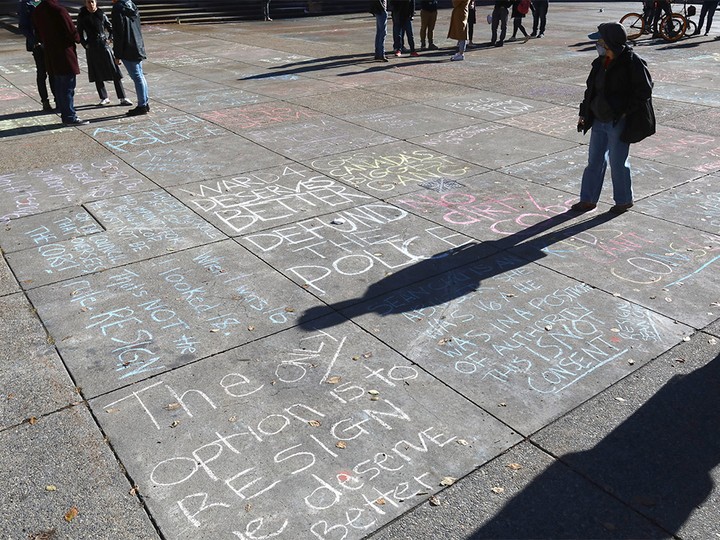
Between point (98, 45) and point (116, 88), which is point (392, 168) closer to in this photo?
point (116, 88)

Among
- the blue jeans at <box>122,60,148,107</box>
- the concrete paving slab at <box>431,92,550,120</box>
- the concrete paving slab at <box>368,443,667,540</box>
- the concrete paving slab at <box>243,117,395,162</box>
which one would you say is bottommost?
the concrete paving slab at <box>368,443,667,540</box>

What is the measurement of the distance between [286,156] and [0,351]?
4.88 m

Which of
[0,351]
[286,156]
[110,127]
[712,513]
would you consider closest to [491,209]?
[286,156]

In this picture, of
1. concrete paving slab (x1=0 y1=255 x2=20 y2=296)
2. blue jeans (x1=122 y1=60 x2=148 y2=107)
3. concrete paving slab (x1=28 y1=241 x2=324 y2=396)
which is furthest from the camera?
blue jeans (x1=122 y1=60 x2=148 y2=107)

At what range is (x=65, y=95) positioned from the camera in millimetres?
10227

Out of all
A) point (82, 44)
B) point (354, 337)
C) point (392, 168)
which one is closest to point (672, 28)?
point (392, 168)

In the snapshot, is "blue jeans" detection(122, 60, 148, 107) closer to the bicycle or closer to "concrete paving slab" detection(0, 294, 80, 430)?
"concrete paving slab" detection(0, 294, 80, 430)

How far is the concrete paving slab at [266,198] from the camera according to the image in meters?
6.80

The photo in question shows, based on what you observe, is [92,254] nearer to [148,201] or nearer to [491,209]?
[148,201]

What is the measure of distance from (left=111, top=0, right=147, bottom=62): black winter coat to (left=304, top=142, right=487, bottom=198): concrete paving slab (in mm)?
4101

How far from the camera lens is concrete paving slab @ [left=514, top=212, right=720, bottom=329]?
5180 mm

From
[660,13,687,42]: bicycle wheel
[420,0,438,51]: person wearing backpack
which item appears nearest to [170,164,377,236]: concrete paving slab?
[420,0,438,51]: person wearing backpack

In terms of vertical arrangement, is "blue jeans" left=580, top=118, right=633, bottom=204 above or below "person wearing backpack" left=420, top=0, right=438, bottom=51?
below

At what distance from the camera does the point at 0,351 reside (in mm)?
4637
